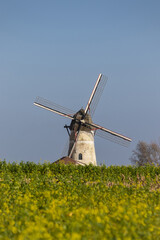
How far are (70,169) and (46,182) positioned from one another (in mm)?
7114

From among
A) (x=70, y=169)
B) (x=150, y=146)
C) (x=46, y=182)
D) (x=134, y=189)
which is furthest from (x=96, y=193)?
(x=150, y=146)

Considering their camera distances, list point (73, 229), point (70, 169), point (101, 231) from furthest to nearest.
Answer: point (70, 169) < point (73, 229) < point (101, 231)

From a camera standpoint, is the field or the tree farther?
the tree

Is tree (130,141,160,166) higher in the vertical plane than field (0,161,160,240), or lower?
higher

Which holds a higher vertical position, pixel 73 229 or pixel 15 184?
pixel 15 184

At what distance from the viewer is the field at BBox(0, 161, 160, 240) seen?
239 inches

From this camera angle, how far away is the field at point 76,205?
6.07 meters

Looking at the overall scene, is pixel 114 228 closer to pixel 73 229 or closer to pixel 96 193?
pixel 73 229

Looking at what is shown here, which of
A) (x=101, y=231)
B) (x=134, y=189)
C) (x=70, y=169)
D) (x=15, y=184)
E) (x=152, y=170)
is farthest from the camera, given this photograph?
(x=152, y=170)

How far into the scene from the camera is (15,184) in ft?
53.8

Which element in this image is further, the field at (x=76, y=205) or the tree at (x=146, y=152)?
the tree at (x=146, y=152)

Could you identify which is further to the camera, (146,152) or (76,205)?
(146,152)

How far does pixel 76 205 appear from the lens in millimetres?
11312

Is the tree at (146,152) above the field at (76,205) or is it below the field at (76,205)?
above
